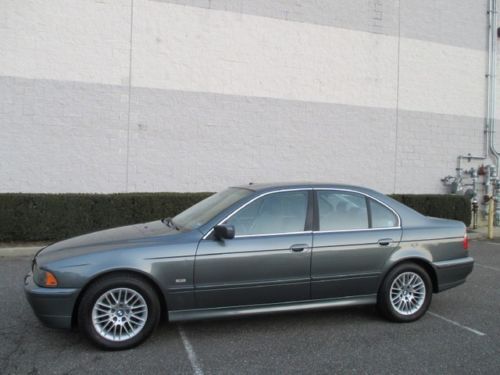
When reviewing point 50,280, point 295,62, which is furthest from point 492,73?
point 50,280

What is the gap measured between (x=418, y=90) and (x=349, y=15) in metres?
3.02

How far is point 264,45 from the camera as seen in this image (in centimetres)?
1170

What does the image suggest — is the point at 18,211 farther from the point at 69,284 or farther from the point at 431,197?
the point at 431,197

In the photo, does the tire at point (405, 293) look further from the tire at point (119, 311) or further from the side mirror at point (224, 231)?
the tire at point (119, 311)

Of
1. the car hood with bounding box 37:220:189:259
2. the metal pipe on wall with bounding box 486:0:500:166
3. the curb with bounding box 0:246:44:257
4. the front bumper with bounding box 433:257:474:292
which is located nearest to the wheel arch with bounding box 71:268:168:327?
the car hood with bounding box 37:220:189:259

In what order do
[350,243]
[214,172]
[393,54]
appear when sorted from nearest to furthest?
[350,243] → [214,172] → [393,54]

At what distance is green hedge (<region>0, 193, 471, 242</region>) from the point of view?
349 inches

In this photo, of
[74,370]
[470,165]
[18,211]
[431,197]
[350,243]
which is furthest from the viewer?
[470,165]

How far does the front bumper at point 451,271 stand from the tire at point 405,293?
156mm

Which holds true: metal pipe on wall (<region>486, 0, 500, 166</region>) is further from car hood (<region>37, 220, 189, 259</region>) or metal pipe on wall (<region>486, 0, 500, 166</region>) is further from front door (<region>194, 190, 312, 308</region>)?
car hood (<region>37, 220, 189, 259</region>)

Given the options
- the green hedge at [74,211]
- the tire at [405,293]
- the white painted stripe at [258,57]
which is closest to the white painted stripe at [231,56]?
the white painted stripe at [258,57]

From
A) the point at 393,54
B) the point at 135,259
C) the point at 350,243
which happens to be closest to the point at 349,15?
the point at 393,54

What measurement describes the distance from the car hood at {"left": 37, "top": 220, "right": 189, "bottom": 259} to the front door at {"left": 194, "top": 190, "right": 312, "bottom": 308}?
454mm

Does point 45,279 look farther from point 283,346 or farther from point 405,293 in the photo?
point 405,293
